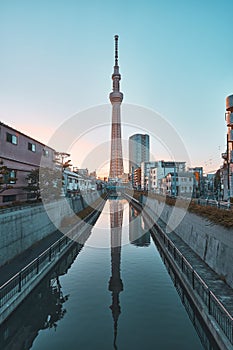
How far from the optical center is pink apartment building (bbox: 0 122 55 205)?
2239 cm

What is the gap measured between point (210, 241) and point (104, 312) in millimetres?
6702

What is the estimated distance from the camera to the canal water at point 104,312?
9.12 metres

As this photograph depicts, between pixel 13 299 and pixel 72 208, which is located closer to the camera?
pixel 13 299

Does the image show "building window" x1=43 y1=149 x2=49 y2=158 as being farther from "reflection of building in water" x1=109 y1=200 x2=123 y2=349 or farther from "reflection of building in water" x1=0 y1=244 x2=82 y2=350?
"reflection of building in water" x1=0 y1=244 x2=82 y2=350

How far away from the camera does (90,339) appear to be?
30.6ft

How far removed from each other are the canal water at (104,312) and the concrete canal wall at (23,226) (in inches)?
108

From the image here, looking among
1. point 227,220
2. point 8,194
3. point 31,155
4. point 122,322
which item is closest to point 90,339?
point 122,322

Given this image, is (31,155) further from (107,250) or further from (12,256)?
(12,256)

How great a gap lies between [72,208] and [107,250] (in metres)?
13.7

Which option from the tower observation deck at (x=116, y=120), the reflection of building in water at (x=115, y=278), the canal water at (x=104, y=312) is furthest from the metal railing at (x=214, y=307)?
the tower observation deck at (x=116, y=120)

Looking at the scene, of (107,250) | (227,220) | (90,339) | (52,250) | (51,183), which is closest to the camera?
A: (90,339)

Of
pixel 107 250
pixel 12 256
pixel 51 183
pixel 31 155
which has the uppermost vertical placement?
pixel 31 155

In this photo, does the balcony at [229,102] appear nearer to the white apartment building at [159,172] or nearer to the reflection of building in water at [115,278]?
the reflection of building in water at [115,278]

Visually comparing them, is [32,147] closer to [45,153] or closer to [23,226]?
[45,153]
